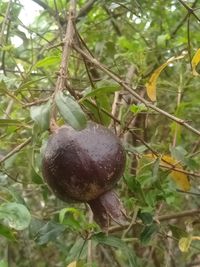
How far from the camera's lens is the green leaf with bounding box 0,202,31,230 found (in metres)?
1.00

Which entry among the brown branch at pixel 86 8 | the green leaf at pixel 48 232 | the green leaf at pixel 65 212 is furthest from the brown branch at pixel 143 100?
the brown branch at pixel 86 8

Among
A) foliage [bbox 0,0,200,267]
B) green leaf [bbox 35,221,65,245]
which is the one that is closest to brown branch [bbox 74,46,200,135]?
foliage [bbox 0,0,200,267]

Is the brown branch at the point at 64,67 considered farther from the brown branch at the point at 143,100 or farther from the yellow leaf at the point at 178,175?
the yellow leaf at the point at 178,175

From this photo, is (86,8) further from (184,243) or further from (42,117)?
(42,117)

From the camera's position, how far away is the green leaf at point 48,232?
123 cm

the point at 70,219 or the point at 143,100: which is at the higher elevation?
the point at 143,100

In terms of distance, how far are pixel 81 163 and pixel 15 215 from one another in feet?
0.71

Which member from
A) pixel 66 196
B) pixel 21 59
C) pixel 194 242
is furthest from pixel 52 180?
pixel 21 59

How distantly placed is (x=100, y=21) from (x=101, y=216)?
1216mm

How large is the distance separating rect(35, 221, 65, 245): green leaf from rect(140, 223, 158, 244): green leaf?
0.64 ft

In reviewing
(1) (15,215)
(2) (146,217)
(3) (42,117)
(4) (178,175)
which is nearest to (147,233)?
Answer: (2) (146,217)

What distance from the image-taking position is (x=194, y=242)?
1525 millimetres

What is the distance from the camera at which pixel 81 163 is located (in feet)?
2.84

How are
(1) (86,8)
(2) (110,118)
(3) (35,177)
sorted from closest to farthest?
(2) (110,118)
(3) (35,177)
(1) (86,8)
